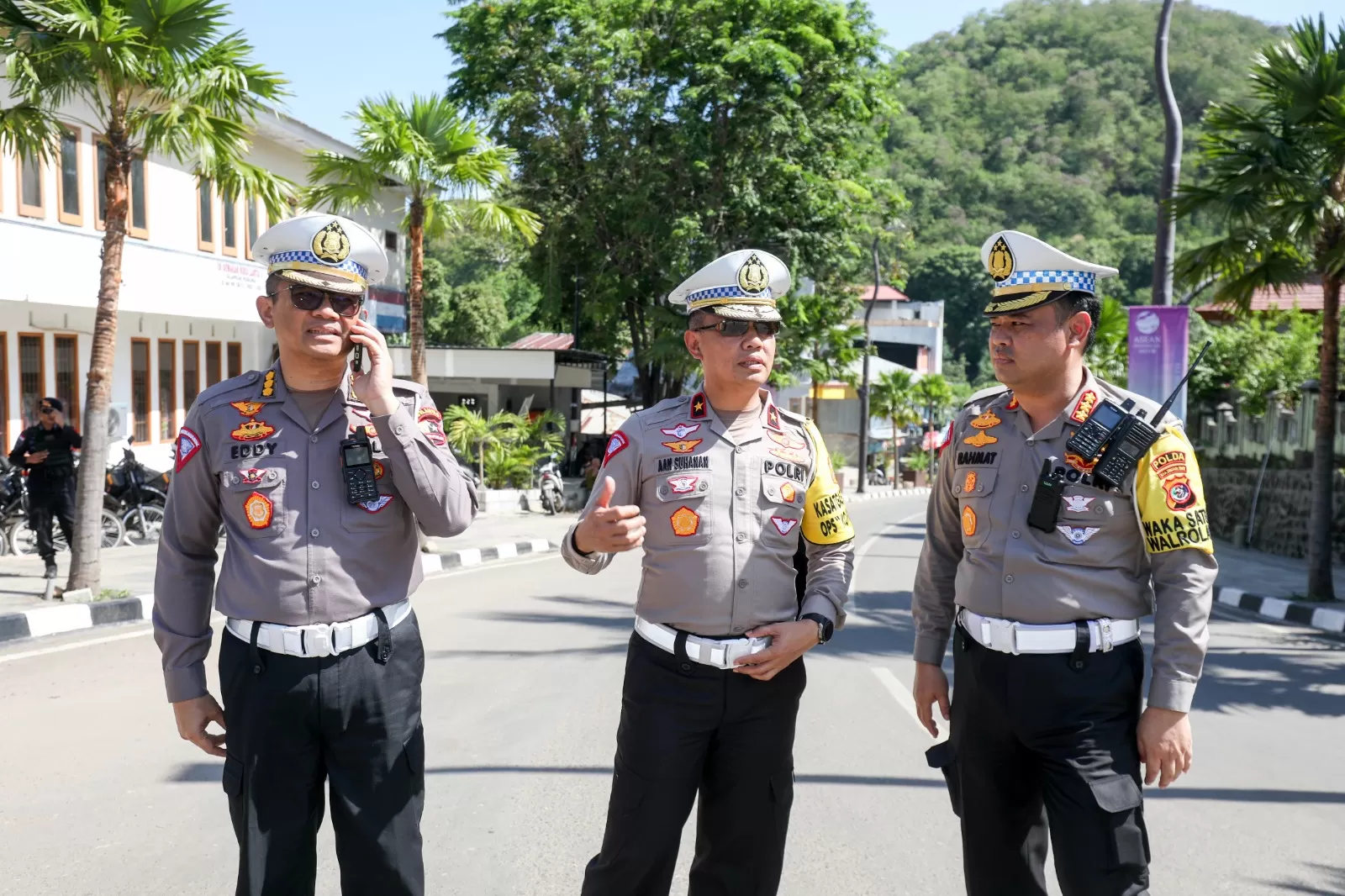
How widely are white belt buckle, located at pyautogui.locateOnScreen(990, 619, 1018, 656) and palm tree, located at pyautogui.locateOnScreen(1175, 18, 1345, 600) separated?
33.8ft

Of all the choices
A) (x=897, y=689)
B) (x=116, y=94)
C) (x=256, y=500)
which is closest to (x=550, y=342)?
(x=116, y=94)

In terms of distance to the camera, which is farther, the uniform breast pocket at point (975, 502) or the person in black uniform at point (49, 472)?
the person in black uniform at point (49, 472)

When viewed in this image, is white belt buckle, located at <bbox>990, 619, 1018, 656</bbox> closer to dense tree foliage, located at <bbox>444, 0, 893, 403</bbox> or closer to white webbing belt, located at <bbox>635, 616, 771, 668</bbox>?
white webbing belt, located at <bbox>635, 616, 771, 668</bbox>

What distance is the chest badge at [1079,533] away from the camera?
3.02 meters

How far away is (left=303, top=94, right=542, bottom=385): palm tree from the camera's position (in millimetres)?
14938

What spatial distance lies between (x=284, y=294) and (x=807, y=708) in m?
4.64

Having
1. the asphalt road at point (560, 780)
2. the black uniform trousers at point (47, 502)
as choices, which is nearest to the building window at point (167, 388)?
the black uniform trousers at point (47, 502)

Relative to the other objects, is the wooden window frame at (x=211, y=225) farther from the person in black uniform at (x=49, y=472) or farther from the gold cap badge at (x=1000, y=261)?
the gold cap badge at (x=1000, y=261)

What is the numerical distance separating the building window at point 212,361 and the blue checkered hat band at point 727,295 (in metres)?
20.7

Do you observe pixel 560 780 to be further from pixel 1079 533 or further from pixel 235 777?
pixel 1079 533

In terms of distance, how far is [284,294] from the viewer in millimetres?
3055

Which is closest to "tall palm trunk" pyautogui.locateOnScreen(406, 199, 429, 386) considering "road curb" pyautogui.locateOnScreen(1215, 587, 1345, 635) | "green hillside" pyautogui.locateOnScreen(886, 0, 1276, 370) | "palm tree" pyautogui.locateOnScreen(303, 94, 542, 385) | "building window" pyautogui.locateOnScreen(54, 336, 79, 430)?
"palm tree" pyautogui.locateOnScreen(303, 94, 542, 385)

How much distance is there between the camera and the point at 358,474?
302 centimetres

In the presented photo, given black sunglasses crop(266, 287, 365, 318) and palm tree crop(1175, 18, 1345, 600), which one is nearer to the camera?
black sunglasses crop(266, 287, 365, 318)
